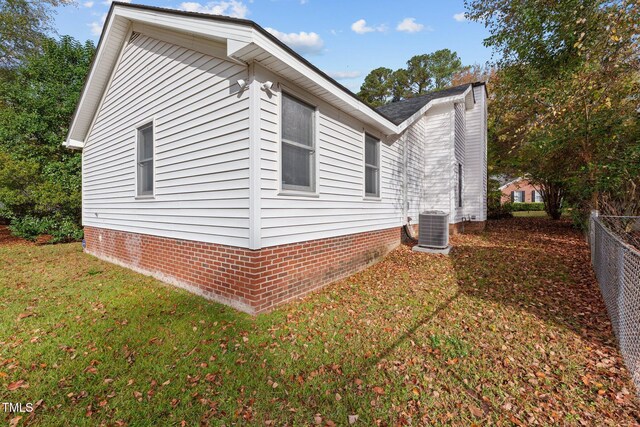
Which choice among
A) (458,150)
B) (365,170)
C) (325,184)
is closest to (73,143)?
(325,184)

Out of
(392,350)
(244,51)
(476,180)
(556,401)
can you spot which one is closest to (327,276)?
(392,350)

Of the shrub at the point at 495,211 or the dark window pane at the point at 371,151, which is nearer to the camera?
the dark window pane at the point at 371,151

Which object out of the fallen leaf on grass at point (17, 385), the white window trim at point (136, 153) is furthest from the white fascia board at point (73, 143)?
the fallen leaf on grass at point (17, 385)

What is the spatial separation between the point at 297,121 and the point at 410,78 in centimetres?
3281

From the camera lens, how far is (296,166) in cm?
485

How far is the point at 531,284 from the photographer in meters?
5.34

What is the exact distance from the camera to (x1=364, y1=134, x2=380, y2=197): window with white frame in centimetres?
700

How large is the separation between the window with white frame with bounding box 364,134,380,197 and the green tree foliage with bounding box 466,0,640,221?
434 centimetres

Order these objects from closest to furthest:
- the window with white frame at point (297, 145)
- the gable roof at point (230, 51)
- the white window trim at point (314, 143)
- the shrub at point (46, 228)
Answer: the gable roof at point (230, 51) → the white window trim at point (314, 143) → the window with white frame at point (297, 145) → the shrub at point (46, 228)

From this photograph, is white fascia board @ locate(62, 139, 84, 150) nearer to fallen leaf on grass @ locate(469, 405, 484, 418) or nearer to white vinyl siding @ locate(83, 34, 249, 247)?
white vinyl siding @ locate(83, 34, 249, 247)

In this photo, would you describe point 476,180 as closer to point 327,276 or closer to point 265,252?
point 327,276

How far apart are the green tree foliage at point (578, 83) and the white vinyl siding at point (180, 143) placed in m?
7.66

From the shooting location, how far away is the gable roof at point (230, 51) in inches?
148

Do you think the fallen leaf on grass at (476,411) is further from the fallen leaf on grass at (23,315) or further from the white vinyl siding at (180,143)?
the fallen leaf on grass at (23,315)
